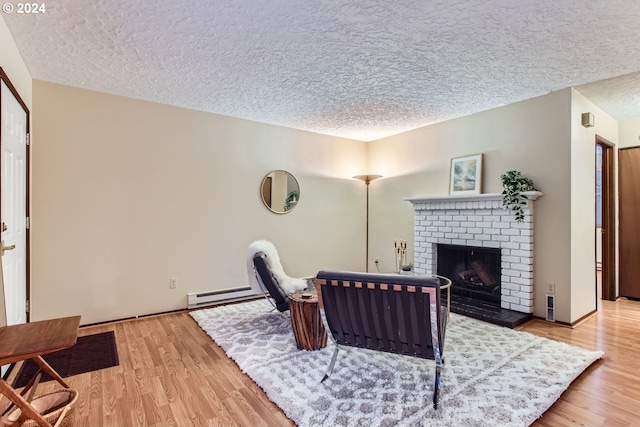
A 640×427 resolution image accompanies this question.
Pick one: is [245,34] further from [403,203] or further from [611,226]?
[611,226]

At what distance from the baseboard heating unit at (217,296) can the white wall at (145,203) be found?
8 cm

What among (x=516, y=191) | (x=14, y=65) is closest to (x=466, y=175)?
(x=516, y=191)

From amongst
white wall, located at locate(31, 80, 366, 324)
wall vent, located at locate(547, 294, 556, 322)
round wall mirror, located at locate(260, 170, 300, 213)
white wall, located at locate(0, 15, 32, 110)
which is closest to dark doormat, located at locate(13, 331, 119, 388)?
white wall, located at locate(31, 80, 366, 324)

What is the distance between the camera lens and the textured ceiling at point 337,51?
208 centimetres

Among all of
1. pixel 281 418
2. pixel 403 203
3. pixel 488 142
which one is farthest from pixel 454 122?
pixel 281 418

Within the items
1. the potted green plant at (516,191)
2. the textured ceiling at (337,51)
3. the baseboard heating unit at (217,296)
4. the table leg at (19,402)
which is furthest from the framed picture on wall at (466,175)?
the table leg at (19,402)

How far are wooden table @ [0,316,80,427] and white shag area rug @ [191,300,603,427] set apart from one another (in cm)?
118

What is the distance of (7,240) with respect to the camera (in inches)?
94.9

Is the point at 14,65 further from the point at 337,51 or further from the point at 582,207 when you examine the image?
the point at 582,207

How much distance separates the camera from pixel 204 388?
7.30ft

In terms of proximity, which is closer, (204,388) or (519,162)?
(204,388)

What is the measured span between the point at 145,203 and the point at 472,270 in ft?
13.7

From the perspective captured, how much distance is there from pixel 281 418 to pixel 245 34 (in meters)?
2.55

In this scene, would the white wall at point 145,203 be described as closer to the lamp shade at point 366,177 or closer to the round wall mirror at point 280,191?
the round wall mirror at point 280,191
